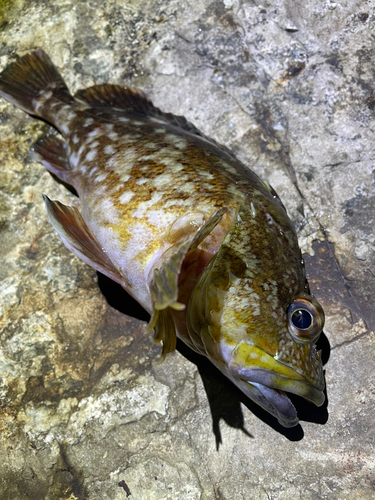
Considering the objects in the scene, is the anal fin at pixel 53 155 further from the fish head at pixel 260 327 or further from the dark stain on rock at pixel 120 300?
the fish head at pixel 260 327

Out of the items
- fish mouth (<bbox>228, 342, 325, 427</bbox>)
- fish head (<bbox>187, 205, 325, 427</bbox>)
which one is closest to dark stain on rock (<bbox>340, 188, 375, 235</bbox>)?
fish head (<bbox>187, 205, 325, 427</bbox>)

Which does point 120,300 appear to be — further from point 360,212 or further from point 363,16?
point 363,16

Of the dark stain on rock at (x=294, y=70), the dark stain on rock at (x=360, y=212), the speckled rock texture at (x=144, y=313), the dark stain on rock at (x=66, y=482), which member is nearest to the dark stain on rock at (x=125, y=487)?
the speckled rock texture at (x=144, y=313)

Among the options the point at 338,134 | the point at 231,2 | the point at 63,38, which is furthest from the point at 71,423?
the point at 231,2

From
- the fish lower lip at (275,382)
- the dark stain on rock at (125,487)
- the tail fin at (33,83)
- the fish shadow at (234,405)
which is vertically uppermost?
the tail fin at (33,83)

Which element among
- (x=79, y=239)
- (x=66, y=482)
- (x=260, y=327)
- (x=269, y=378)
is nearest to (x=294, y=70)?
(x=79, y=239)

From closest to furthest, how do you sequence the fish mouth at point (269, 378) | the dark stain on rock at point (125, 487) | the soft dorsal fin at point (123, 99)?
1. the fish mouth at point (269, 378)
2. the dark stain on rock at point (125, 487)
3. the soft dorsal fin at point (123, 99)
